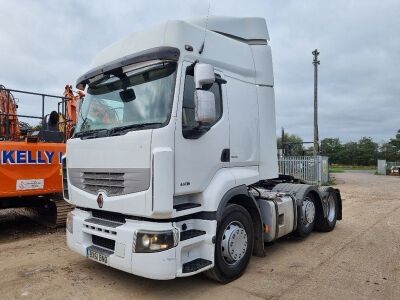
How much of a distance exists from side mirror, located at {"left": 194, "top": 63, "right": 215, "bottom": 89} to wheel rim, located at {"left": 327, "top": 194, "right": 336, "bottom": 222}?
17.0ft

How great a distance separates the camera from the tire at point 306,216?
7.06m

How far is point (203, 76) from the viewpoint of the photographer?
4.26 m

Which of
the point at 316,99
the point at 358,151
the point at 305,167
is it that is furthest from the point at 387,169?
the point at 358,151

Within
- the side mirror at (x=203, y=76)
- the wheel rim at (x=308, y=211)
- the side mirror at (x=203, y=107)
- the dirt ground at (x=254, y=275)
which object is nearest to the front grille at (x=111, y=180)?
the side mirror at (x=203, y=107)

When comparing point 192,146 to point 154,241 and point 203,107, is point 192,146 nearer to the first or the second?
point 203,107

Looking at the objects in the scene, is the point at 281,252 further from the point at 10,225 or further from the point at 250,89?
the point at 10,225

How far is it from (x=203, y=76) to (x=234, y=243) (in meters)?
2.28

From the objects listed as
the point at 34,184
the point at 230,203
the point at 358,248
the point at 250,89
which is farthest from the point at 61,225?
the point at 358,248

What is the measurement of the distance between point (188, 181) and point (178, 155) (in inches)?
14.2

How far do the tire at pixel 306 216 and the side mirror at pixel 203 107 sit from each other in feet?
11.9

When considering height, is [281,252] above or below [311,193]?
below

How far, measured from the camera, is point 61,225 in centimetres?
812

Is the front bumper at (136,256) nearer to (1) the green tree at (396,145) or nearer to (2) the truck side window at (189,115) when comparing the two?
(2) the truck side window at (189,115)

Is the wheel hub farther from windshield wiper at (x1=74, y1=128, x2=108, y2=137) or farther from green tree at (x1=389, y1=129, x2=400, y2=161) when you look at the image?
green tree at (x1=389, y1=129, x2=400, y2=161)
